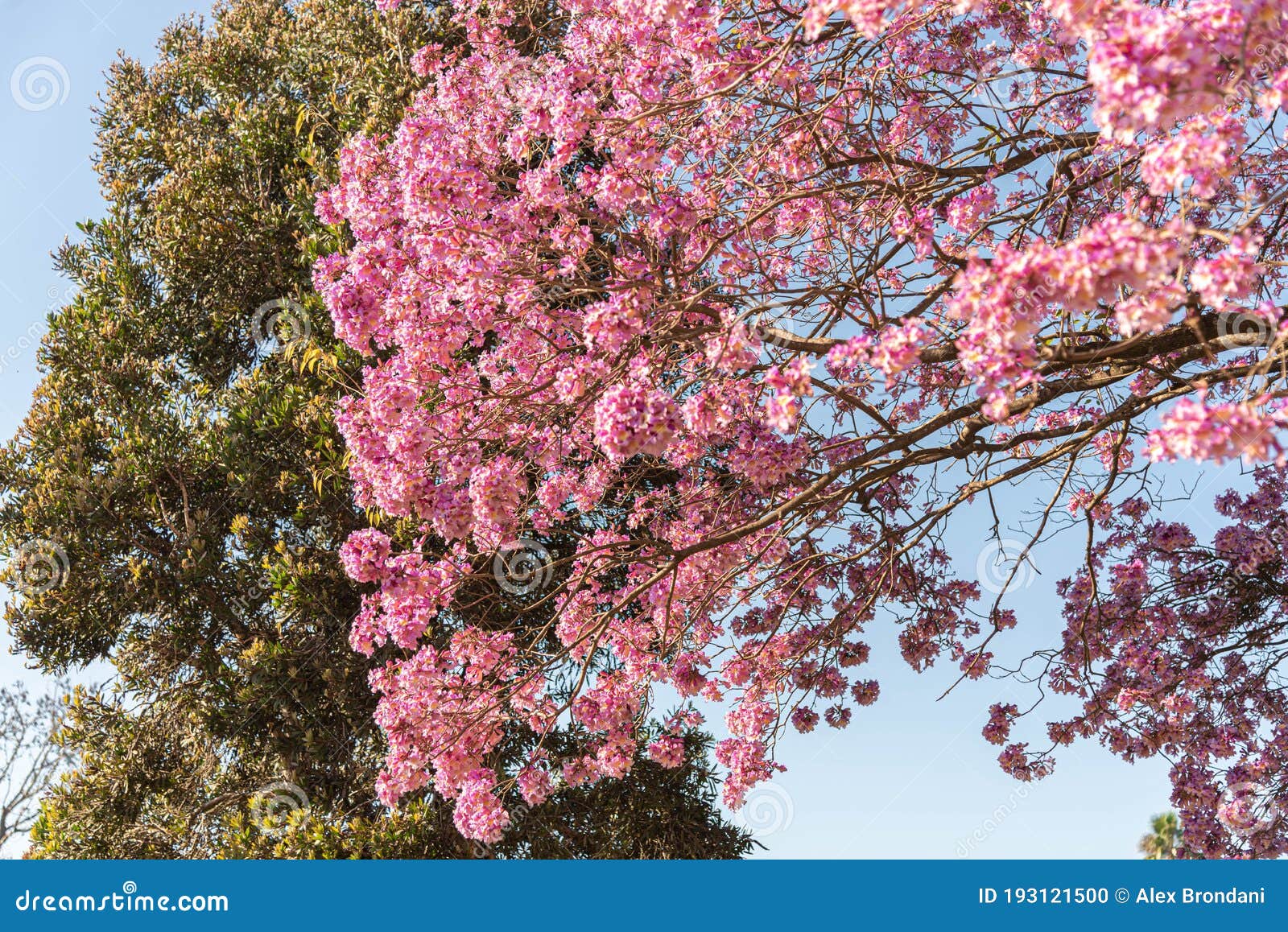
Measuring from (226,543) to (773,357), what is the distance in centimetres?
716

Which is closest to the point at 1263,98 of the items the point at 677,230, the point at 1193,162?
the point at 1193,162

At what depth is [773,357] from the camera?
566 centimetres

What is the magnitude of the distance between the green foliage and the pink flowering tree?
259cm

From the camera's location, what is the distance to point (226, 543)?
10562mm

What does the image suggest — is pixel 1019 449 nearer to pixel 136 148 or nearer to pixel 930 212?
pixel 930 212

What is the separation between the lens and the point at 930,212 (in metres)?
5.30

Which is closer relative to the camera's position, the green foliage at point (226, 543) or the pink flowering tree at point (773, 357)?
the pink flowering tree at point (773, 357)

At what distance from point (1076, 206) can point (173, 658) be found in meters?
9.16

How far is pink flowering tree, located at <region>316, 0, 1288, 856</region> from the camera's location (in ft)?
14.0

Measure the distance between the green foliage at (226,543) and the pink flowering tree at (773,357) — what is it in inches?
102

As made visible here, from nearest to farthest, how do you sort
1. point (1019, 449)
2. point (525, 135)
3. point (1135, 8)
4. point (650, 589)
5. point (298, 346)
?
point (1135, 8), point (525, 135), point (650, 589), point (1019, 449), point (298, 346)

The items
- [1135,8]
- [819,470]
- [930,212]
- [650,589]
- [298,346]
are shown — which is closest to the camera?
[1135,8]

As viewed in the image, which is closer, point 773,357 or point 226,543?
point 773,357

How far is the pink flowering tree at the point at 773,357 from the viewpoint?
428 cm
